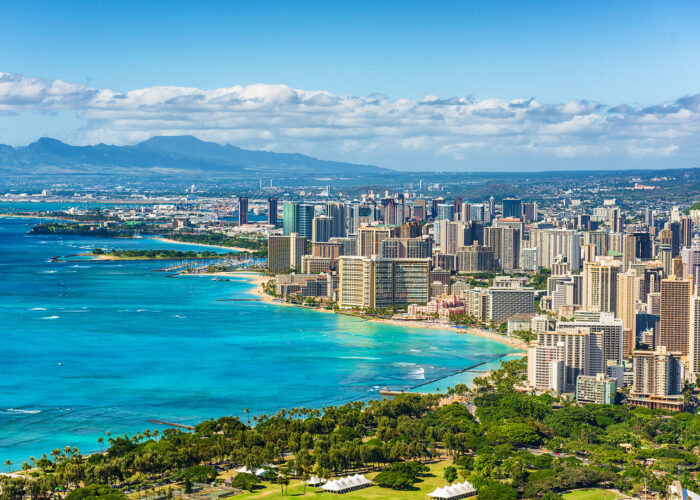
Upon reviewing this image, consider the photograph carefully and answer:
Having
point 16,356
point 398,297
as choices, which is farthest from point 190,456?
point 398,297

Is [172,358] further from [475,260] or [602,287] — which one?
[475,260]

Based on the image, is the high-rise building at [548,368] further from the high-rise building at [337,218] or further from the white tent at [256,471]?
the high-rise building at [337,218]

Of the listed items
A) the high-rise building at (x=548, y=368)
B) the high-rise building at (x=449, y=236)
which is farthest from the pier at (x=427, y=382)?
the high-rise building at (x=449, y=236)

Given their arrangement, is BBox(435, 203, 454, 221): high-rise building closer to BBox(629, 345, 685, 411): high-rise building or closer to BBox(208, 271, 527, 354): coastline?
BBox(208, 271, 527, 354): coastline

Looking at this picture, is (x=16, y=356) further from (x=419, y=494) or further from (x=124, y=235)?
(x=124, y=235)

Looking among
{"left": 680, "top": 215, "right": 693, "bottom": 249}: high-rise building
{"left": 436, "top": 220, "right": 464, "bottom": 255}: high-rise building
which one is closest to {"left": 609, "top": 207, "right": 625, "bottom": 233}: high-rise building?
{"left": 680, "top": 215, "right": 693, "bottom": 249}: high-rise building

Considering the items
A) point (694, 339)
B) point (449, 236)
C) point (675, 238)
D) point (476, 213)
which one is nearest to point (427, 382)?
point (694, 339)
